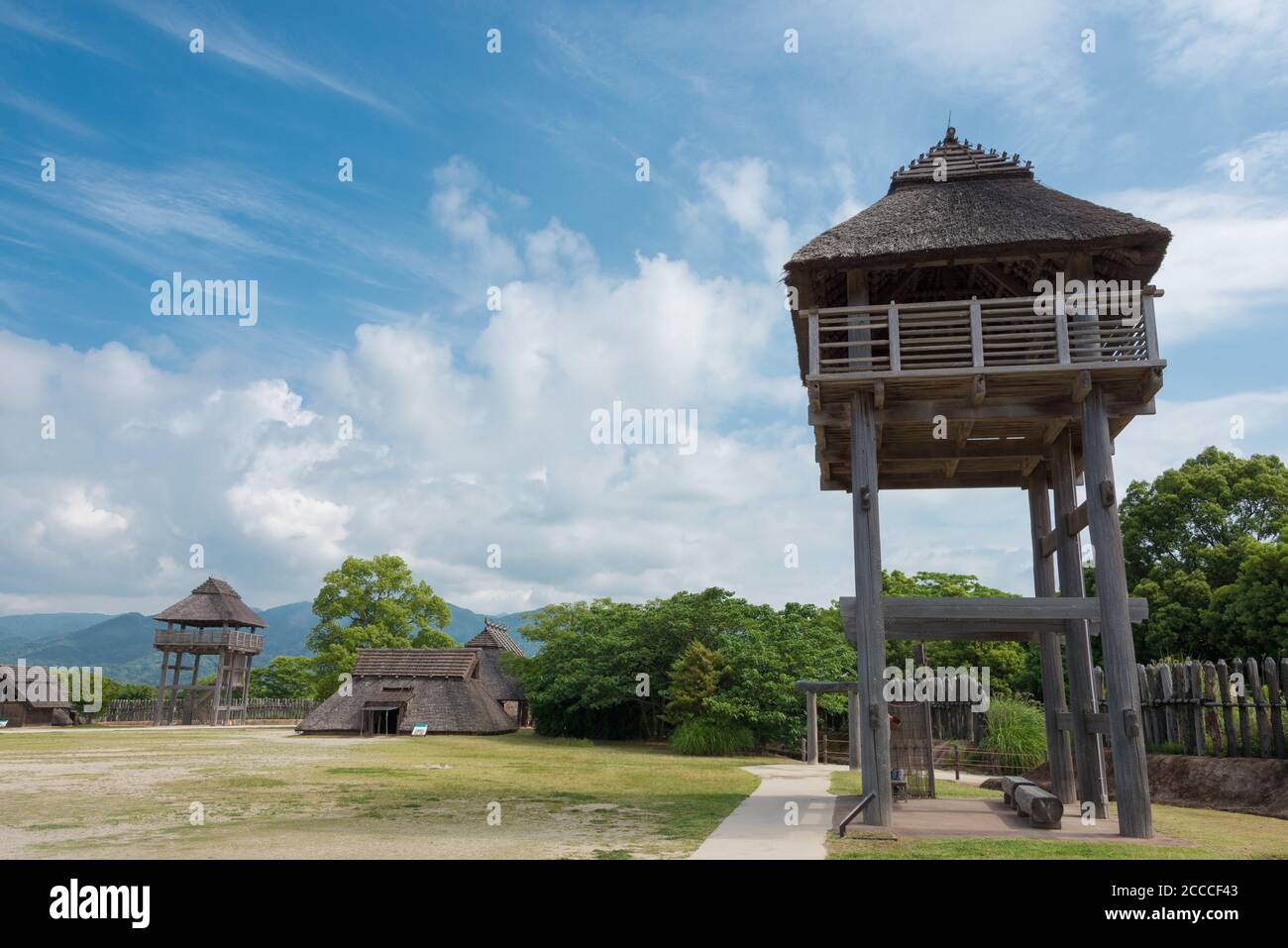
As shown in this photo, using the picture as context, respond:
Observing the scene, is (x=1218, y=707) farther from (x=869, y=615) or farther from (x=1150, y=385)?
(x=869, y=615)

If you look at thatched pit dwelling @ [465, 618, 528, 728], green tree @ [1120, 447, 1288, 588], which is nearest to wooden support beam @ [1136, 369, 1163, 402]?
green tree @ [1120, 447, 1288, 588]

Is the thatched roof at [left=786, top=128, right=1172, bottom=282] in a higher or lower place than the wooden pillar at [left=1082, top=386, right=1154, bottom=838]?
higher

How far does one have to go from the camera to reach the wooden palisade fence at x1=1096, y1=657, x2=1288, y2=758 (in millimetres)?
13727

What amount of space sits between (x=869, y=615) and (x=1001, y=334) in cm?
428

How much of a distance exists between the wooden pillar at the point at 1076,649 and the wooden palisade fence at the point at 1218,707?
2.69 metres

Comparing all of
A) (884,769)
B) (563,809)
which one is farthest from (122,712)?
(884,769)

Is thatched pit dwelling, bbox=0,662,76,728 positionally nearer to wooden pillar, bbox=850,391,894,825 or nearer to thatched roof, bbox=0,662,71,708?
thatched roof, bbox=0,662,71,708

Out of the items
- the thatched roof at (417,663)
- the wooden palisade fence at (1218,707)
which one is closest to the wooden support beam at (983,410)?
the wooden palisade fence at (1218,707)

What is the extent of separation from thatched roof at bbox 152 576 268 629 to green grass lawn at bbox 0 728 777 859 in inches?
821

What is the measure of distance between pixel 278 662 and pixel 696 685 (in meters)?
44.0

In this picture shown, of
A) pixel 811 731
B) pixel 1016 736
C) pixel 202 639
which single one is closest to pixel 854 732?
pixel 811 731

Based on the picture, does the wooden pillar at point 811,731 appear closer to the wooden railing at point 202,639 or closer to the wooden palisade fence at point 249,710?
the wooden palisade fence at point 249,710

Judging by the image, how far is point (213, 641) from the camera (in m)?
45.8
